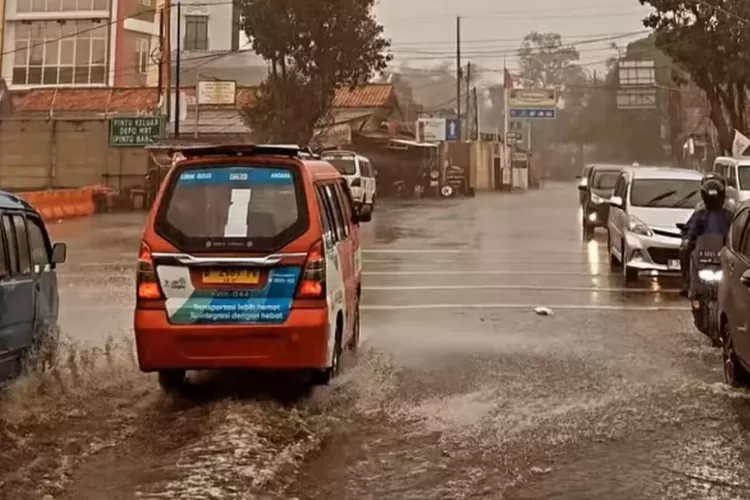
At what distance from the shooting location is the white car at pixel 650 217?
51.4 ft

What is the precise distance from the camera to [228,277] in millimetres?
7613

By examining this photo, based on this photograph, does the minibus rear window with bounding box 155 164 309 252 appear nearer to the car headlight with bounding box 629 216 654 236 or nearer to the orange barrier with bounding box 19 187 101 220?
the car headlight with bounding box 629 216 654 236

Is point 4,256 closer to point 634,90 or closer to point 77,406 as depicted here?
point 77,406

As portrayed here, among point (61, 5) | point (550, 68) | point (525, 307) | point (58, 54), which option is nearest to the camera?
point (525, 307)

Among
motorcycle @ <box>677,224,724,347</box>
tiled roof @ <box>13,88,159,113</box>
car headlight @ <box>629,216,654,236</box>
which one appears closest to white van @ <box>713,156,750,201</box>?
car headlight @ <box>629,216,654,236</box>

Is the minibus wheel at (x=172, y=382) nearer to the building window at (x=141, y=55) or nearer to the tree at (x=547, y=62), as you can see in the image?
the building window at (x=141, y=55)

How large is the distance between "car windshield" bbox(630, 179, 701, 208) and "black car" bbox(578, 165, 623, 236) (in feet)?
23.6

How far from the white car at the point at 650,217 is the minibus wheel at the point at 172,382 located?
362 inches

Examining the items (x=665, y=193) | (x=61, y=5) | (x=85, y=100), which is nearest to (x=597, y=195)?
(x=665, y=193)

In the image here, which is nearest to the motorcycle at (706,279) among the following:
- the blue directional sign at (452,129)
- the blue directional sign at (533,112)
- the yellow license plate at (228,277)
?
the yellow license plate at (228,277)

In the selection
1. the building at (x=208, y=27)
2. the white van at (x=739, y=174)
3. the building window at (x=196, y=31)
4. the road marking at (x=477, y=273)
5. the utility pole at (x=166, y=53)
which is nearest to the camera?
the road marking at (x=477, y=273)

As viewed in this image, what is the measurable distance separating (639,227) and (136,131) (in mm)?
27975

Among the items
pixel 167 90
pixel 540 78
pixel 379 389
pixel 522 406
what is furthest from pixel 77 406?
pixel 540 78

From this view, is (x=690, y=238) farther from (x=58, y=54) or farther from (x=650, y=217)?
(x=58, y=54)
